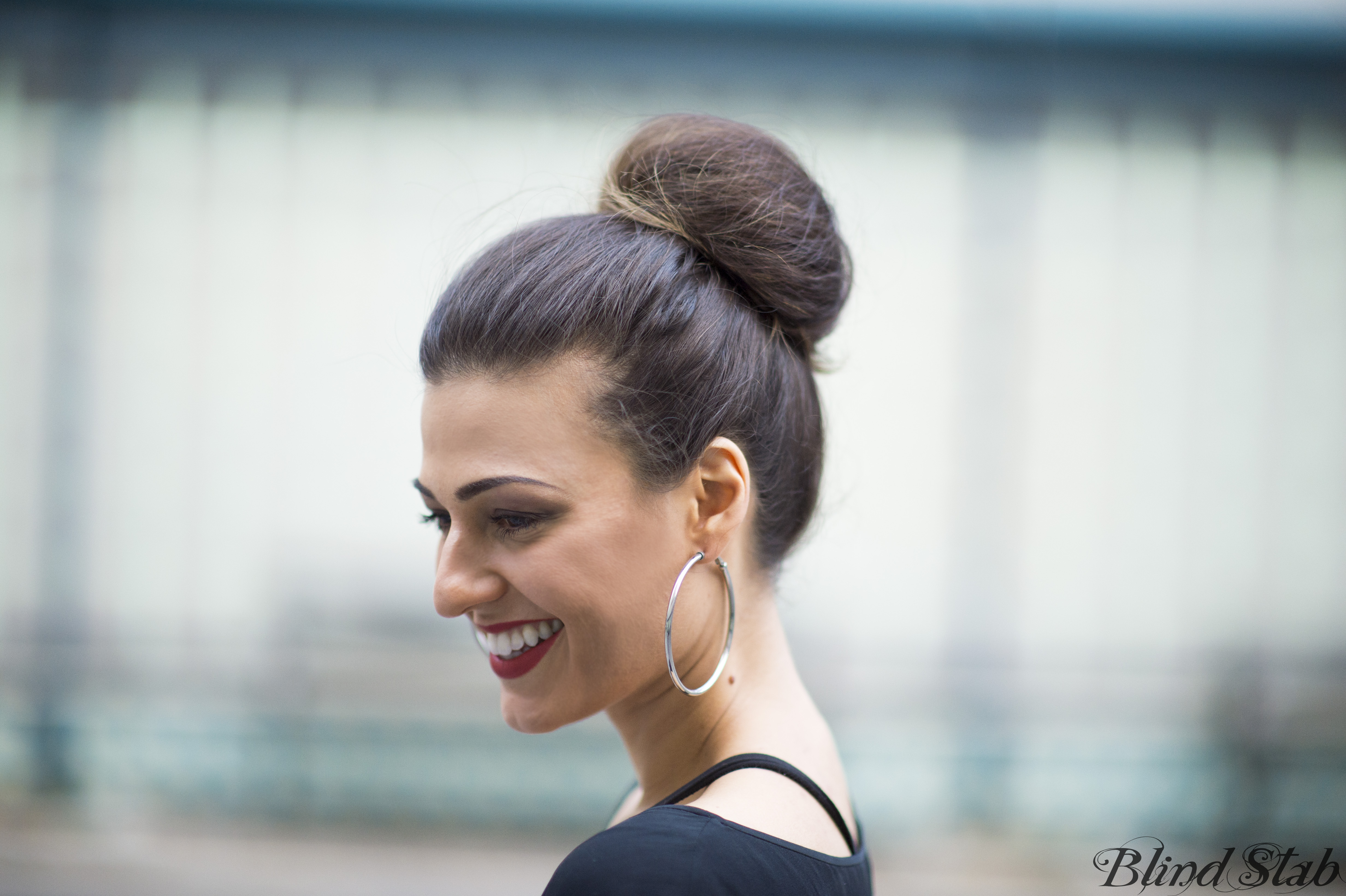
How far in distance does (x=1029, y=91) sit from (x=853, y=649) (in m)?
1.86

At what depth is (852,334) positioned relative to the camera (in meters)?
2.64

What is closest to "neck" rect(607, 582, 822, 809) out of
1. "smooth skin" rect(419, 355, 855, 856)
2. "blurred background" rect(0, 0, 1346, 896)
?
"smooth skin" rect(419, 355, 855, 856)

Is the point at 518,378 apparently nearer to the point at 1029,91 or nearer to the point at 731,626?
the point at 731,626

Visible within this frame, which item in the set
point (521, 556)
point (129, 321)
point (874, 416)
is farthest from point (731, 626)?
point (129, 321)

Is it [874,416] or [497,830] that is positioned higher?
[874,416]

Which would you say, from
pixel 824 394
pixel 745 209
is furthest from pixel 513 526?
pixel 824 394

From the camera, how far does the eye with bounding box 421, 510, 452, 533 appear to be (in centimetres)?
76

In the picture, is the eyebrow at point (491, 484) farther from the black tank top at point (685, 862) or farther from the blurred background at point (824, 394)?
the blurred background at point (824, 394)

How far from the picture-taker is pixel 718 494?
0.73 m

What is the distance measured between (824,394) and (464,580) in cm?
205

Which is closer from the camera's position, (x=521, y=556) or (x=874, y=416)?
(x=521, y=556)

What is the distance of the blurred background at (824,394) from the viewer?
2.68 m

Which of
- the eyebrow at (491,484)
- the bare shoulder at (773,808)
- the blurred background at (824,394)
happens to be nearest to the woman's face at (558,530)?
the eyebrow at (491,484)

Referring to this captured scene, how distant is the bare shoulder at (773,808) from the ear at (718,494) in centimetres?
18
